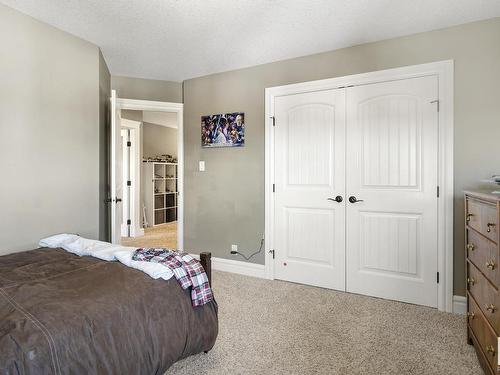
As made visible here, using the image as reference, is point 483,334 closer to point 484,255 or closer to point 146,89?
point 484,255

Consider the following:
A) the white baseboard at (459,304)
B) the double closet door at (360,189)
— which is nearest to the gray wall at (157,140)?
the double closet door at (360,189)

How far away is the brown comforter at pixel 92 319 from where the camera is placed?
103 centimetres

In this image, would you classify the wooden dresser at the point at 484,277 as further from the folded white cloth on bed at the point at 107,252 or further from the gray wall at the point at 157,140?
the gray wall at the point at 157,140

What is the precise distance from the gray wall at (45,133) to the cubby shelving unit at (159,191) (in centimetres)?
353

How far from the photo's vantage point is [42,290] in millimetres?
1334

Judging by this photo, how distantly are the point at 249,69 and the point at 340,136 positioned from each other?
4.32 feet

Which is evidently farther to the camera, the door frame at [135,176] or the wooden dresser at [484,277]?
the door frame at [135,176]

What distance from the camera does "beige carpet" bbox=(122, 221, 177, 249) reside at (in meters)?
4.89

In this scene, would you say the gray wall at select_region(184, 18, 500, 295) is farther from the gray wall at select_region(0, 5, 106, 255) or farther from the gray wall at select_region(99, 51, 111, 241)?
the gray wall at select_region(0, 5, 106, 255)

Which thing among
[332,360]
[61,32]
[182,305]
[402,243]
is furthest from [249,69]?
[332,360]

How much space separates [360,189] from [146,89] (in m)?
2.86

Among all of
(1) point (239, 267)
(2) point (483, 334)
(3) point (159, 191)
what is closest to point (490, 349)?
(2) point (483, 334)

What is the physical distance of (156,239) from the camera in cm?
527

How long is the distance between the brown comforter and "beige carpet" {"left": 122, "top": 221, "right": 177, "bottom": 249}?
308 cm
